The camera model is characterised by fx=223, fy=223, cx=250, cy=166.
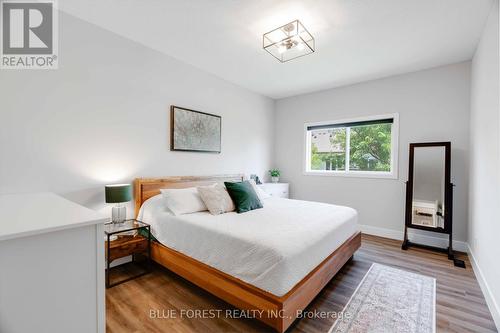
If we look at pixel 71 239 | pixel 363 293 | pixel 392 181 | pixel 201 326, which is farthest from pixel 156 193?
pixel 392 181

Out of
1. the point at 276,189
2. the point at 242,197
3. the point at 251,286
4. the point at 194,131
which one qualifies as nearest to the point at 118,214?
the point at 242,197

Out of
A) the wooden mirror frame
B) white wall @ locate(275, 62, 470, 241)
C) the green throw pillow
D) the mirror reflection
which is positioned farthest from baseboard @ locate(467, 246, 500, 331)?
the green throw pillow

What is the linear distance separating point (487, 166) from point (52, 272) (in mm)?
3378

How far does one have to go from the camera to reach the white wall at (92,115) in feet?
6.64

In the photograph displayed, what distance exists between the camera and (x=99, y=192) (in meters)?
2.49

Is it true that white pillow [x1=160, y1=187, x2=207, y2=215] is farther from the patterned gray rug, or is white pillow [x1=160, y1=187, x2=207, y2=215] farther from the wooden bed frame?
the patterned gray rug

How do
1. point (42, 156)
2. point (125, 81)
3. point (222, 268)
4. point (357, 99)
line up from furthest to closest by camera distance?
point (357, 99) < point (125, 81) < point (42, 156) < point (222, 268)

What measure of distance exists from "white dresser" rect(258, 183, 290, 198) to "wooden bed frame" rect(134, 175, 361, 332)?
1.83 meters

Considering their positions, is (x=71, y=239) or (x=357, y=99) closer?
(x=71, y=239)

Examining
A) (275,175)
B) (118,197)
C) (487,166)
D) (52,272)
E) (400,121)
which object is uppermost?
(400,121)

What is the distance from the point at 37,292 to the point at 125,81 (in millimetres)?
2411

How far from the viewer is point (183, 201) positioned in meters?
2.59

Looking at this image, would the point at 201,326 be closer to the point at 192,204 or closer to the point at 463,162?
the point at 192,204

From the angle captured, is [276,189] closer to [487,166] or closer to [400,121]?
[400,121]
